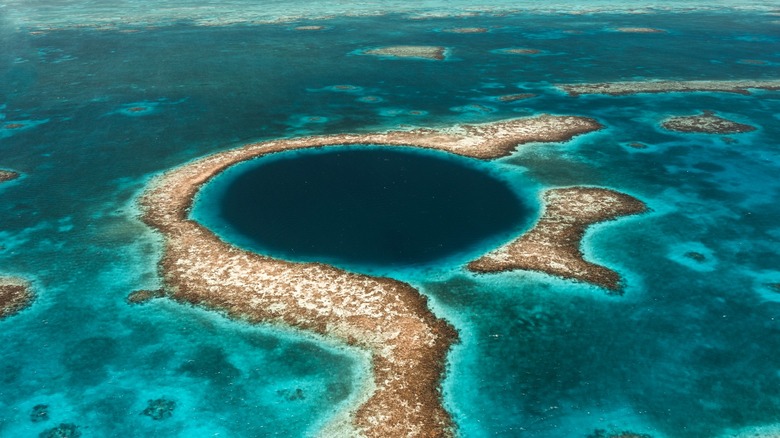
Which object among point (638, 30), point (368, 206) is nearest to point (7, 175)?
point (368, 206)

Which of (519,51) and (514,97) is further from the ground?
(519,51)

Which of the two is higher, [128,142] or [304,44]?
[304,44]

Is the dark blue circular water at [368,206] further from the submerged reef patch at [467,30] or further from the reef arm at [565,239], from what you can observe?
the submerged reef patch at [467,30]

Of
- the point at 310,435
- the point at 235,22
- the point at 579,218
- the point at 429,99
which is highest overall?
the point at 235,22

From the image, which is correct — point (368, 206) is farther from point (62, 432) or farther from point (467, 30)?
point (467, 30)

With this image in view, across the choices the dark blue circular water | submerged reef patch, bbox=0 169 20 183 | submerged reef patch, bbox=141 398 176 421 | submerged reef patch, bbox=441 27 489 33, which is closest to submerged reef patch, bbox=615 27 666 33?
submerged reef patch, bbox=441 27 489 33

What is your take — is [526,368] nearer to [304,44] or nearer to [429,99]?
[429,99]

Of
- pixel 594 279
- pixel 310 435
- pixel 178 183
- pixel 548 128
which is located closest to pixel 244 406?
pixel 310 435

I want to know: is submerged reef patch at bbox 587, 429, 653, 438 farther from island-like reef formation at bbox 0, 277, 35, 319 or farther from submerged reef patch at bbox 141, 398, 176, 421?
island-like reef formation at bbox 0, 277, 35, 319
